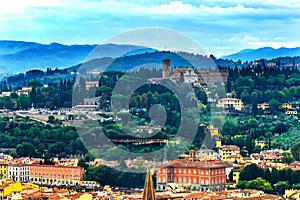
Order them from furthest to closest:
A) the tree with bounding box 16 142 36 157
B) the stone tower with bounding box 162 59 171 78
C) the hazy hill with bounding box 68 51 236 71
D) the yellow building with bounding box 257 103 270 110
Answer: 1. the hazy hill with bounding box 68 51 236 71
2. the stone tower with bounding box 162 59 171 78
3. the yellow building with bounding box 257 103 270 110
4. the tree with bounding box 16 142 36 157

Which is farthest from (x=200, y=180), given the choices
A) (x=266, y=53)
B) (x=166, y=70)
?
(x=266, y=53)

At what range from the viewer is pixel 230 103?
128 feet

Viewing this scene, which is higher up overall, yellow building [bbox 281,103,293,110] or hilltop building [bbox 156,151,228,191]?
yellow building [bbox 281,103,293,110]

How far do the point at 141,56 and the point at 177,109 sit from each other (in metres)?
16.1

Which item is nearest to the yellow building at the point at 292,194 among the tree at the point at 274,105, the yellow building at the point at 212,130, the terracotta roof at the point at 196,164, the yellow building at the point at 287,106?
the terracotta roof at the point at 196,164

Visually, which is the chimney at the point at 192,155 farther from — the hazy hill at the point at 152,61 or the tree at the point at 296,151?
the hazy hill at the point at 152,61

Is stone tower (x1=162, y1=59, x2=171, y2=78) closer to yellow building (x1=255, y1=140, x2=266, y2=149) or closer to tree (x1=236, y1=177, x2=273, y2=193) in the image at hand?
yellow building (x1=255, y1=140, x2=266, y2=149)

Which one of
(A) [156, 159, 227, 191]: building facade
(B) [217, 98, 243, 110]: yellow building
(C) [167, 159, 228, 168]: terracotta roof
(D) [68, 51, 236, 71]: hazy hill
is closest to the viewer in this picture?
(A) [156, 159, 227, 191]: building facade

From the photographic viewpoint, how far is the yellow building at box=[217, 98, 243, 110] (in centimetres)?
3891

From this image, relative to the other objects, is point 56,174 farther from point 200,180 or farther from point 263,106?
point 263,106

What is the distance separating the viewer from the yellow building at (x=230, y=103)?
38.9m

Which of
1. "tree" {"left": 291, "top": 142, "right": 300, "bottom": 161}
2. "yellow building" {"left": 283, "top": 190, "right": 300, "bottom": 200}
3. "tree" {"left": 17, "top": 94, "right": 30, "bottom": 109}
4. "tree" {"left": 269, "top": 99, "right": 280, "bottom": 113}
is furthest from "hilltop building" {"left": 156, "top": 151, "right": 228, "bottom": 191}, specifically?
"tree" {"left": 17, "top": 94, "right": 30, "bottom": 109}

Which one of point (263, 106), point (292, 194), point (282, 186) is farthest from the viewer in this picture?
point (263, 106)

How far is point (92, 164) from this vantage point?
27.7 m
